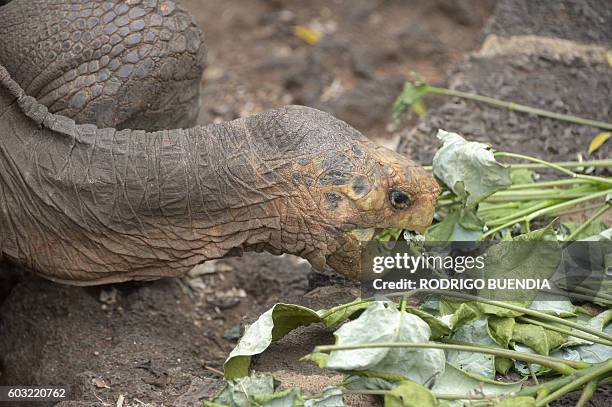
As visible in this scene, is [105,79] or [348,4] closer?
[105,79]

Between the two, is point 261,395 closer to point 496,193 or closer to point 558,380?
point 558,380

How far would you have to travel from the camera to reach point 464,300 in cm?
266

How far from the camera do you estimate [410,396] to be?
2.18 meters

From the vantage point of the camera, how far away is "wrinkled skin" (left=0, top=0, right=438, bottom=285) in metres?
2.66

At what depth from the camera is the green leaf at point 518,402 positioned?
217cm

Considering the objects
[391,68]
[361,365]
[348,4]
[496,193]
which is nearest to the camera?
[361,365]

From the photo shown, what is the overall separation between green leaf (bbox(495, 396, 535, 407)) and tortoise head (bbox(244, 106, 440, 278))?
27.1 inches

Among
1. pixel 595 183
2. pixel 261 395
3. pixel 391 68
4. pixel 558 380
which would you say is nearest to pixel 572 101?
pixel 595 183

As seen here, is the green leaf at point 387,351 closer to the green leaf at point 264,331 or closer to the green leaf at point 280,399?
the green leaf at point 280,399

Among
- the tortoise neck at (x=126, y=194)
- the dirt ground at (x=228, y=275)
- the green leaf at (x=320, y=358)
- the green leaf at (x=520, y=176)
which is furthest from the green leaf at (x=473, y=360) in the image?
the green leaf at (x=520, y=176)

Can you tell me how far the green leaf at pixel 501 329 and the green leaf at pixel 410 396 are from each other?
0.43 metres

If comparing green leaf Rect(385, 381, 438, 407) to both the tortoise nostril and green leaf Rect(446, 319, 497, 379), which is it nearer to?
green leaf Rect(446, 319, 497, 379)

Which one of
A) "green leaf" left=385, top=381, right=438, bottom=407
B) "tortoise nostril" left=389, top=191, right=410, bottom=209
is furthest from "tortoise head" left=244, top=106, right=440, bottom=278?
"green leaf" left=385, top=381, right=438, bottom=407

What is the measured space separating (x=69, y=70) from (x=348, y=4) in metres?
3.15
